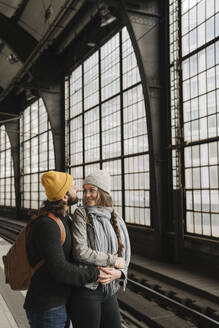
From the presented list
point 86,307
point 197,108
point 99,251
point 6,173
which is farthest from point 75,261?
point 6,173

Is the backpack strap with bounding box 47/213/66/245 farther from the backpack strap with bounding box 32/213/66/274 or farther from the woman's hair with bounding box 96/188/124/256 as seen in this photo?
the woman's hair with bounding box 96/188/124/256

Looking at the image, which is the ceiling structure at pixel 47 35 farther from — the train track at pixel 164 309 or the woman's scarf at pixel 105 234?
the woman's scarf at pixel 105 234

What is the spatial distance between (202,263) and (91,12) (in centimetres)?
1134

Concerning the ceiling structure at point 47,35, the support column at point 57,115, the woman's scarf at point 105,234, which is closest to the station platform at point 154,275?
the woman's scarf at point 105,234

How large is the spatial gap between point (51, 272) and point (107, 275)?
324mm

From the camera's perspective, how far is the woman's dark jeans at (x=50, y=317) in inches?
78.0

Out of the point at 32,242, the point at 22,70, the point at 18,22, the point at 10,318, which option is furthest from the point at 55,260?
the point at 18,22

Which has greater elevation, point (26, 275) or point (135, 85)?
point (135, 85)

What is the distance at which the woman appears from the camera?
79.7 inches

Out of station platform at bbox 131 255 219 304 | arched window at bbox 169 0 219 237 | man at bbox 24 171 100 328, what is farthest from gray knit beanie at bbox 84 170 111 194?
arched window at bbox 169 0 219 237

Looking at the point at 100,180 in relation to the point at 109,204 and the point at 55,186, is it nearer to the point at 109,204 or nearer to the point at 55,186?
the point at 109,204

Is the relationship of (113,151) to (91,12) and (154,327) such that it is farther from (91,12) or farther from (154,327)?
(154,327)

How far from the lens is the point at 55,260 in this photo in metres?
1.91

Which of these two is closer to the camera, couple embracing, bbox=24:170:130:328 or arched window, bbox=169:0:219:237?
couple embracing, bbox=24:170:130:328
